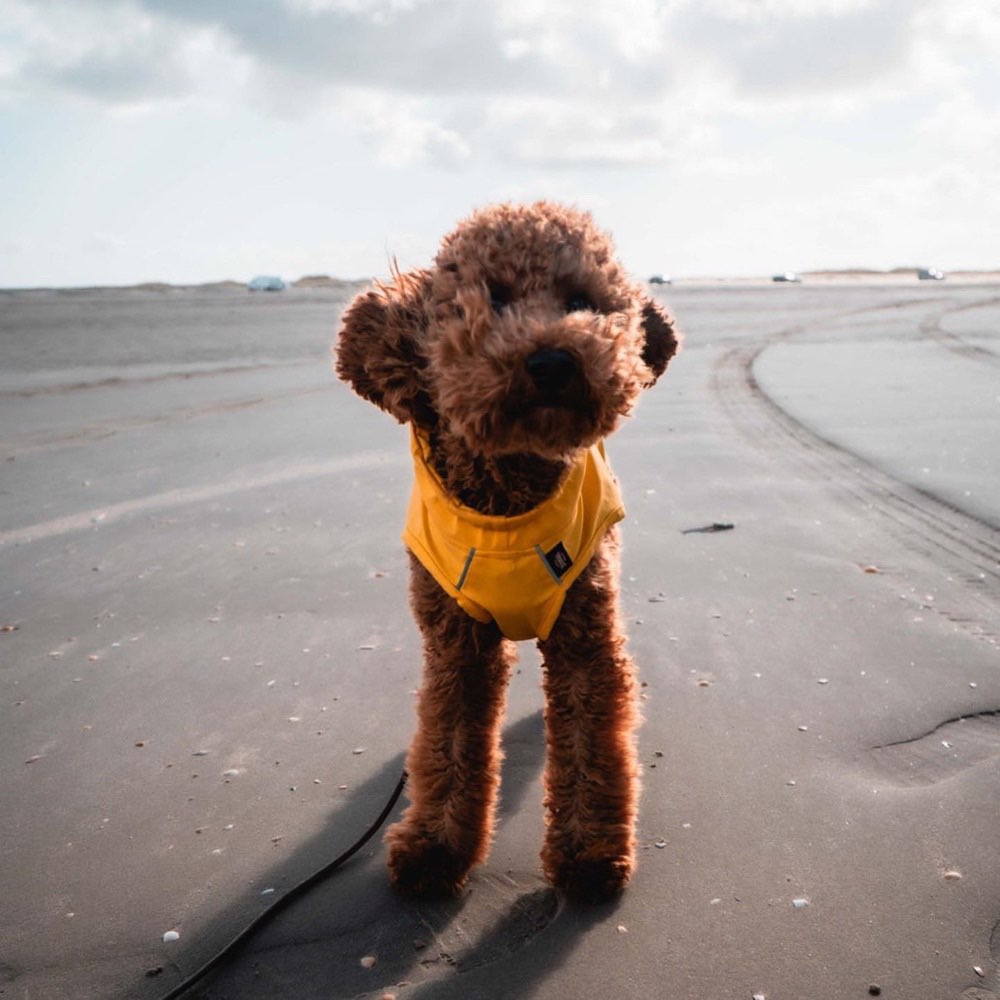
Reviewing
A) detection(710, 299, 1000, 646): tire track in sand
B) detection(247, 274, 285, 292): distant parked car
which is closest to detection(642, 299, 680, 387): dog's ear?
detection(710, 299, 1000, 646): tire track in sand

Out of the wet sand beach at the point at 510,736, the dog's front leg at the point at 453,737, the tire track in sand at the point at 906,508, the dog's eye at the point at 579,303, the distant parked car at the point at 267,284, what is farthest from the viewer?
the distant parked car at the point at 267,284

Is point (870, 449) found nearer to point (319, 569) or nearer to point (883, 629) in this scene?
point (883, 629)

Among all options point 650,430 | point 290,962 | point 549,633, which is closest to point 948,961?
point 549,633

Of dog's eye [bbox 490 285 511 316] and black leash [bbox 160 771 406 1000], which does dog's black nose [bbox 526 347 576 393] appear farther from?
black leash [bbox 160 771 406 1000]

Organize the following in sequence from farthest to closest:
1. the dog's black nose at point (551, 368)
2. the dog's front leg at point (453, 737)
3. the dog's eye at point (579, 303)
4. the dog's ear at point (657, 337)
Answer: the dog's ear at point (657, 337)
the dog's front leg at point (453, 737)
the dog's eye at point (579, 303)
the dog's black nose at point (551, 368)

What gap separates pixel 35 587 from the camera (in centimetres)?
507

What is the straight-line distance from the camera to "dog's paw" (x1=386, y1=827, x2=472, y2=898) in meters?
2.70

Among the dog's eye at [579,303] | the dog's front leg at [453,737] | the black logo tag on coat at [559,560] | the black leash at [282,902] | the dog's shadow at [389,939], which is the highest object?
the dog's eye at [579,303]

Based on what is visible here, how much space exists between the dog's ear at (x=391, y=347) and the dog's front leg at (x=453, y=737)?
555mm

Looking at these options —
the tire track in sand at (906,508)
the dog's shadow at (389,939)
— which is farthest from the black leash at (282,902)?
the tire track in sand at (906,508)

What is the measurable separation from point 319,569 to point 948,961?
3623mm

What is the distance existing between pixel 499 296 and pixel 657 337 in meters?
0.65

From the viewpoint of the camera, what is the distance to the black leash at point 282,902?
2.33 m

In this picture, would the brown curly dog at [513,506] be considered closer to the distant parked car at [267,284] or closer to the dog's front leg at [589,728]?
the dog's front leg at [589,728]
